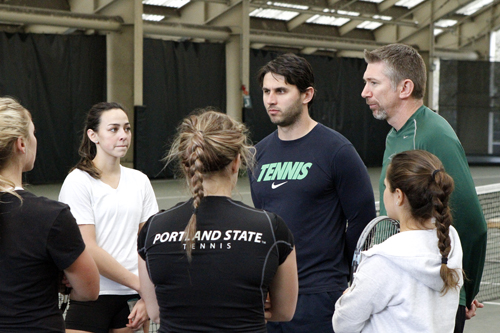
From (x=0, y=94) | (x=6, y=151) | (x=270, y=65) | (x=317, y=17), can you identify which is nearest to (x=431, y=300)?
(x=270, y=65)

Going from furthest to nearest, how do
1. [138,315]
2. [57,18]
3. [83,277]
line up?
[57,18], [138,315], [83,277]

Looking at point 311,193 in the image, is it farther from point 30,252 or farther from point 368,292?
point 30,252

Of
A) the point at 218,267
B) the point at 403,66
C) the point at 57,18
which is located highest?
the point at 57,18

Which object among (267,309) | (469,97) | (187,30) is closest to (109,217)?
(267,309)

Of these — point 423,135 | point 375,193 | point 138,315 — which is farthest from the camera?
point 375,193

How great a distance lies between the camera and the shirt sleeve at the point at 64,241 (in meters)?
1.95

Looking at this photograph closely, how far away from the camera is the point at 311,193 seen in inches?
105

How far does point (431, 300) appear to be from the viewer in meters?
2.03

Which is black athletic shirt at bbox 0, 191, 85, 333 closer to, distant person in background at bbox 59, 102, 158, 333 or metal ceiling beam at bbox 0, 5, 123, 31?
distant person in background at bbox 59, 102, 158, 333

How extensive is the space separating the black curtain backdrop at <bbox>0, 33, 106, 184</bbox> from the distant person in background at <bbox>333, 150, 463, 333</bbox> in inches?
458

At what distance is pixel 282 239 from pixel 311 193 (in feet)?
2.82

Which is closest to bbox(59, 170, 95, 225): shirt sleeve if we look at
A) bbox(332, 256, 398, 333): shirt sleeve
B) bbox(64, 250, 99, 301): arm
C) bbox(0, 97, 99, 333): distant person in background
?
bbox(64, 250, 99, 301): arm

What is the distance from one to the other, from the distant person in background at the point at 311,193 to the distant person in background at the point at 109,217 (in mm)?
684

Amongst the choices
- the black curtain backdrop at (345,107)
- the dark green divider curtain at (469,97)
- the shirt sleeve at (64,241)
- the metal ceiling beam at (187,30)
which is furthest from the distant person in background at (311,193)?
the dark green divider curtain at (469,97)
